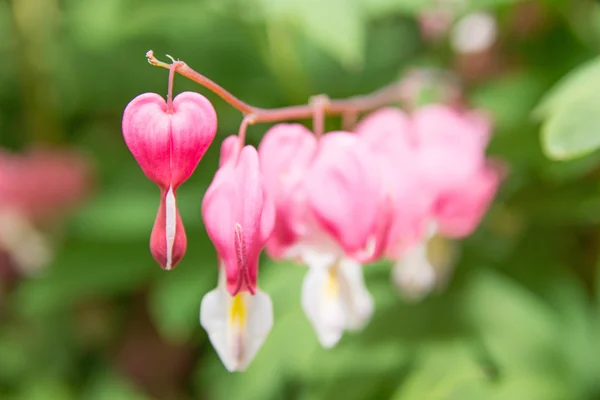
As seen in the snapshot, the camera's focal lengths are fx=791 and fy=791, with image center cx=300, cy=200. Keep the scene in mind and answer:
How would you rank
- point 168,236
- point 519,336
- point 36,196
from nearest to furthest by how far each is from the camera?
point 168,236, point 519,336, point 36,196

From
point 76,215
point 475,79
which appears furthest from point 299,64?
point 76,215

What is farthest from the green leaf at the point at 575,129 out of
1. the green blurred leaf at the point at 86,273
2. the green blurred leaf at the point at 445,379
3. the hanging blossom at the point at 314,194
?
the green blurred leaf at the point at 86,273

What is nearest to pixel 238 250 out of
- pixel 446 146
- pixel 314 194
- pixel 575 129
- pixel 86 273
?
pixel 314 194

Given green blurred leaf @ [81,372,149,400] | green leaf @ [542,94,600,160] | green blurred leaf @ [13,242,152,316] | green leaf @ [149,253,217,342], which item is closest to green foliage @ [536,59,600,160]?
green leaf @ [542,94,600,160]

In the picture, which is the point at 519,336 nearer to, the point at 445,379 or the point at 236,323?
the point at 445,379

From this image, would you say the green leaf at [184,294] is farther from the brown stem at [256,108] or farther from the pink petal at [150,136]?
the pink petal at [150,136]
